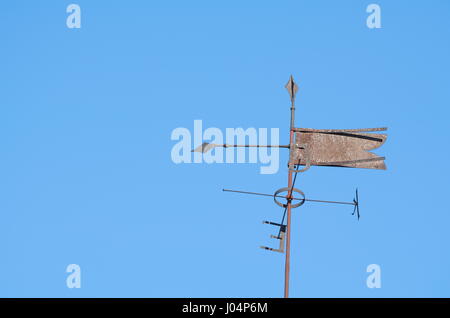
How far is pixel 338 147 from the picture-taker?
33.4ft

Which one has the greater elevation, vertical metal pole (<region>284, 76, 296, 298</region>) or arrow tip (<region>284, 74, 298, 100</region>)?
arrow tip (<region>284, 74, 298, 100</region>)

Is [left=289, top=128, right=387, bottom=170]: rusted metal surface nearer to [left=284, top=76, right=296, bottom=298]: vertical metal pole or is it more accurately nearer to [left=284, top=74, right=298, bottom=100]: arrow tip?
[left=284, top=76, right=296, bottom=298]: vertical metal pole

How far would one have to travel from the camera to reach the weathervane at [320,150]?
980cm

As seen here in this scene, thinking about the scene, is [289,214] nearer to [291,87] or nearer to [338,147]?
[338,147]

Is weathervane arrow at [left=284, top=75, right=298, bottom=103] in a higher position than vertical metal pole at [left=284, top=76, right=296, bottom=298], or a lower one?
higher

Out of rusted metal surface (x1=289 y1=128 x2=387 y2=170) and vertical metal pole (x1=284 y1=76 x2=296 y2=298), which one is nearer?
vertical metal pole (x1=284 y1=76 x2=296 y2=298)

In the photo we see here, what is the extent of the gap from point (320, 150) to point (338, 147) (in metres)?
0.27

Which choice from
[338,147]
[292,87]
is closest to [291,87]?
[292,87]

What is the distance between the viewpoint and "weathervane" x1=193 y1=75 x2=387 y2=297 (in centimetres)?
980

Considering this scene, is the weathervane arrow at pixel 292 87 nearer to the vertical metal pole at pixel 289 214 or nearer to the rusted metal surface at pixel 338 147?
the vertical metal pole at pixel 289 214
